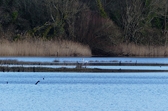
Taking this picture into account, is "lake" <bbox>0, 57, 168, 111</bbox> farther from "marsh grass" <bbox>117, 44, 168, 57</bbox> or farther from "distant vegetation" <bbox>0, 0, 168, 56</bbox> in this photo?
"distant vegetation" <bbox>0, 0, 168, 56</bbox>

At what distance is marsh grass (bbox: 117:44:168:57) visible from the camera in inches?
1692

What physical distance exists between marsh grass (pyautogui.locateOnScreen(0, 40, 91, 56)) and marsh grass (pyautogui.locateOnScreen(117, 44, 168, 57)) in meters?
3.80

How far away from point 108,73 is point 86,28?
619 inches

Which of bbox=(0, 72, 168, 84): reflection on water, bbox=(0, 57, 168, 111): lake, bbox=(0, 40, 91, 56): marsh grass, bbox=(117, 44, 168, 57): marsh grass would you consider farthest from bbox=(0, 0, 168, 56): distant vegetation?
bbox=(0, 57, 168, 111): lake

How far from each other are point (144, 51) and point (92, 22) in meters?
5.72

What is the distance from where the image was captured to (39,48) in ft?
132

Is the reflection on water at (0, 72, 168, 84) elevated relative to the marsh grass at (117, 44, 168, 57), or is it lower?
lower

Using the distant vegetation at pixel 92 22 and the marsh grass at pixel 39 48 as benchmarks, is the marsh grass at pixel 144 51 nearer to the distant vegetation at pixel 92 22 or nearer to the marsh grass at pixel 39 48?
the distant vegetation at pixel 92 22

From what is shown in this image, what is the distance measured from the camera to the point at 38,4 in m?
47.1
